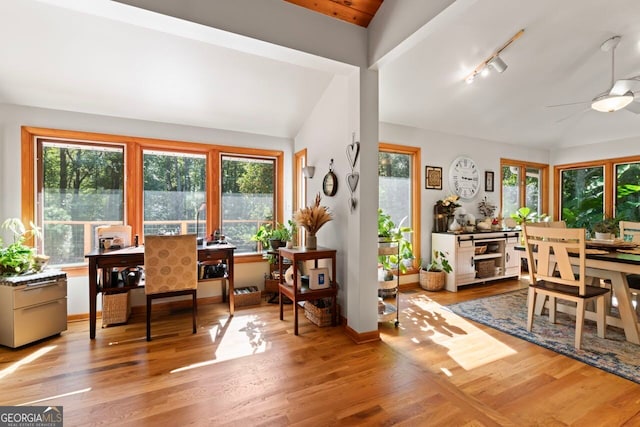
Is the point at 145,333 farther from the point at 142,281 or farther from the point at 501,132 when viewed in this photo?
the point at 501,132

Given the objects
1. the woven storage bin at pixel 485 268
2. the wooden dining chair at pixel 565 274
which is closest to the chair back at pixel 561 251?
the wooden dining chair at pixel 565 274

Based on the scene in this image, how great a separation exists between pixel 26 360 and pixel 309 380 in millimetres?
2252

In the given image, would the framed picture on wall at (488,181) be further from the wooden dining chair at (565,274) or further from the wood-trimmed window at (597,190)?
the wooden dining chair at (565,274)

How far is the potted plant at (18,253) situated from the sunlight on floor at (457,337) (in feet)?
11.7

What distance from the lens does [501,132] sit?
491cm

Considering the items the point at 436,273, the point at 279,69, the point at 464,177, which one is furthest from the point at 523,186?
the point at 279,69

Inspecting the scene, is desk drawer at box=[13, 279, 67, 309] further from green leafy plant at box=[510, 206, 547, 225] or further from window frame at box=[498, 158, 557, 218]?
green leafy plant at box=[510, 206, 547, 225]

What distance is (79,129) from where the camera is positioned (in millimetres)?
3158

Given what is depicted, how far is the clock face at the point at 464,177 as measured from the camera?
187 inches

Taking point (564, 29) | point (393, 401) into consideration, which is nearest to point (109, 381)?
point (393, 401)

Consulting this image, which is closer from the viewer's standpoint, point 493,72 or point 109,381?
point 109,381

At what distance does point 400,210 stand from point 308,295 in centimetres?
226

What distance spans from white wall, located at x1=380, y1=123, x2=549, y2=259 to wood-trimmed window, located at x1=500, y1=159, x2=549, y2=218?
0.25 metres

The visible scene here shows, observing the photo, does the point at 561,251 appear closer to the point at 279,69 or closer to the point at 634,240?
the point at 634,240
